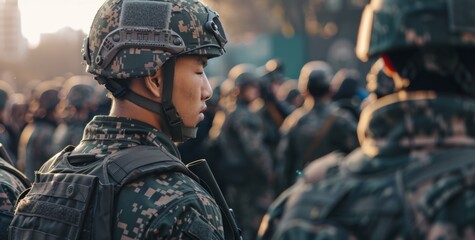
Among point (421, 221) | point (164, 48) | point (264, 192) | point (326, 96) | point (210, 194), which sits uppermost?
point (164, 48)

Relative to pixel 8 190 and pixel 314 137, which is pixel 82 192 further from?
pixel 314 137

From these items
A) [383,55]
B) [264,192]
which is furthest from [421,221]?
[264,192]

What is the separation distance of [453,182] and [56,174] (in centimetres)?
189

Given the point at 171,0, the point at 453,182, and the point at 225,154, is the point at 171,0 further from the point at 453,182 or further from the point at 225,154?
the point at 225,154

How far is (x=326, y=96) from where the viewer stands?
33.5 feet

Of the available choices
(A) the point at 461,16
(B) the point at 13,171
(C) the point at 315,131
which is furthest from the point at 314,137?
(A) the point at 461,16

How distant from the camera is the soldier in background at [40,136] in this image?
11961 millimetres

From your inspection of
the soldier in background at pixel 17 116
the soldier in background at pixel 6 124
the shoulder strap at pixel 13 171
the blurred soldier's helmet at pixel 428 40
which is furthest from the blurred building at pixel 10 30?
the blurred soldier's helmet at pixel 428 40

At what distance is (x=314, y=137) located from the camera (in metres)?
9.70

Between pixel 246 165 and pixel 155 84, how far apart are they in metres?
8.00

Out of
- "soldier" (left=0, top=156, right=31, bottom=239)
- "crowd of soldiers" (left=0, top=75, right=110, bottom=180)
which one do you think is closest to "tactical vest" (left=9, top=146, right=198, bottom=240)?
"soldier" (left=0, top=156, right=31, bottom=239)

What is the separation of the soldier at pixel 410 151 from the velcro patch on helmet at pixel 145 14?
148 centimetres

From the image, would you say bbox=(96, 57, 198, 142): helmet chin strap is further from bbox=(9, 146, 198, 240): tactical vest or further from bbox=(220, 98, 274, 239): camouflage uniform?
bbox=(220, 98, 274, 239): camouflage uniform

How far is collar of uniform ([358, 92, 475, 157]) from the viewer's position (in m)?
2.58
